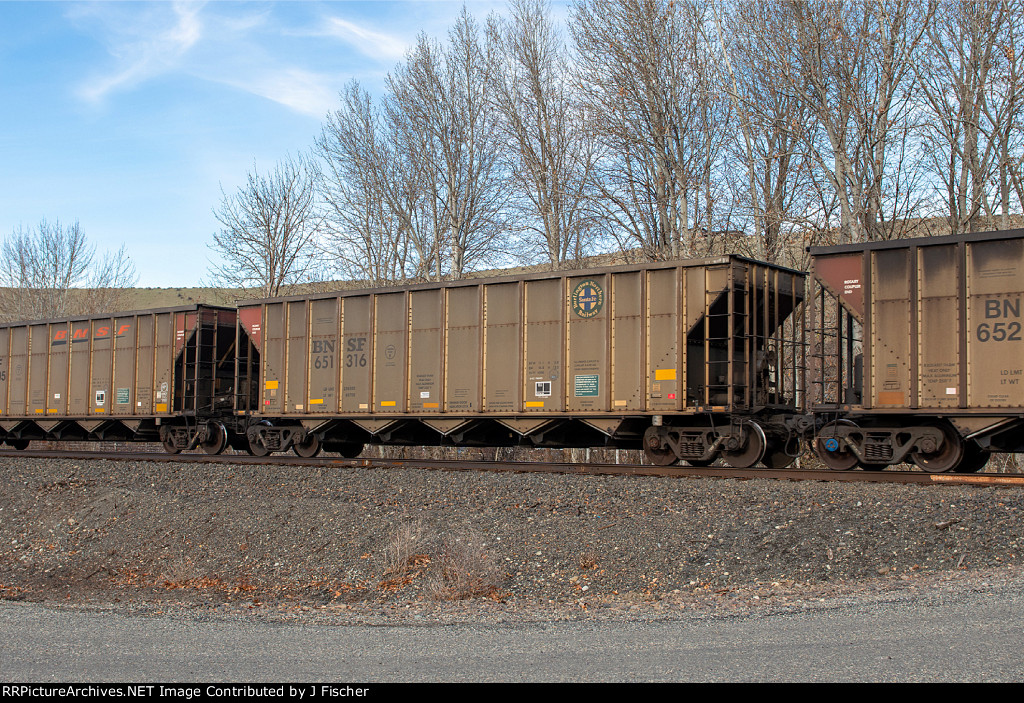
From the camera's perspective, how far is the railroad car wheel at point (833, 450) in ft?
41.3

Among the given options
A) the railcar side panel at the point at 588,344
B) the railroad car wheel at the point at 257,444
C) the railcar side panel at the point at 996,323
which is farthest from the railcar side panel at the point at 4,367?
the railcar side panel at the point at 996,323

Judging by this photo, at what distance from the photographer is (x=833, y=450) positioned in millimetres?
12633

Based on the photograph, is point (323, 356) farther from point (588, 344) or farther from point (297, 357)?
point (588, 344)

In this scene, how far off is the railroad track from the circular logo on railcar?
8.44 ft

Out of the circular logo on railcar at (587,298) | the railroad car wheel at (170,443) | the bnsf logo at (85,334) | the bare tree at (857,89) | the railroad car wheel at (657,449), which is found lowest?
the railroad car wheel at (170,443)

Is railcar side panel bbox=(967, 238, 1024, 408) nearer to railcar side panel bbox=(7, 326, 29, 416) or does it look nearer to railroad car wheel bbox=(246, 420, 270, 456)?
railroad car wheel bbox=(246, 420, 270, 456)

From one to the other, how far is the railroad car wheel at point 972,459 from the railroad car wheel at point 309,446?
38.9ft

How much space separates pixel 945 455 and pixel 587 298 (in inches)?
232

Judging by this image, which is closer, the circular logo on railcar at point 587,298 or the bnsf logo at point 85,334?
the circular logo on railcar at point 587,298

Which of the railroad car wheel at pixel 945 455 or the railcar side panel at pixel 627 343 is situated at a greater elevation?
the railcar side panel at pixel 627 343

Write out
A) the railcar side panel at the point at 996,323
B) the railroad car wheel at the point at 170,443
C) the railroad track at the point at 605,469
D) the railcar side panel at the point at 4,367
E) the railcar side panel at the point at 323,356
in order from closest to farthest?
1. the railroad track at the point at 605,469
2. the railcar side panel at the point at 996,323
3. the railcar side panel at the point at 323,356
4. the railroad car wheel at the point at 170,443
5. the railcar side panel at the point at 4,367

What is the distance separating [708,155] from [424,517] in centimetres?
1946

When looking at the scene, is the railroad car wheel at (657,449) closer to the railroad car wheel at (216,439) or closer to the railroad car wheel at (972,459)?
the railroad car wheel at (972,459)

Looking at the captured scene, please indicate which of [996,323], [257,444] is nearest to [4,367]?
[257,444]
